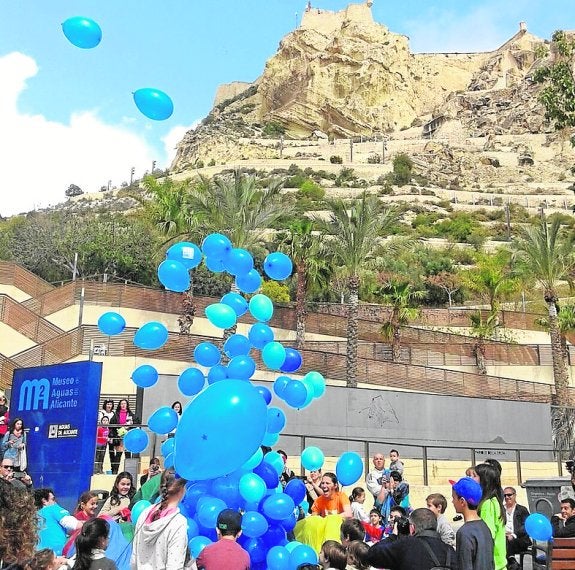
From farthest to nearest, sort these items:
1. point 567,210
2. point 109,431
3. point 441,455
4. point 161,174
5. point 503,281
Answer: point 161,174 < point 567,210 < point 503,281 < point 441,455 < point 109,431

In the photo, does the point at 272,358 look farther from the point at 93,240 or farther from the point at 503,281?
the point at 93,240

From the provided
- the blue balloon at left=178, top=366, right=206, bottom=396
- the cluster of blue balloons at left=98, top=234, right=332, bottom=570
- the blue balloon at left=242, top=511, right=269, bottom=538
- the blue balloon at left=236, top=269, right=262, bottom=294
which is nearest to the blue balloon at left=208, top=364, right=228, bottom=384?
the cluster of blue balloons at left=98, top=234, right=332, bottom=570

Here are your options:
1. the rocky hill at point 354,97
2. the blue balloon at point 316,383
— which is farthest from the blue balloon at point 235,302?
the rocky hill at point 354,97

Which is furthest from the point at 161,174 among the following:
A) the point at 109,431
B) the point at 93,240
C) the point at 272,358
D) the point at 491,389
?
the point at 272,358

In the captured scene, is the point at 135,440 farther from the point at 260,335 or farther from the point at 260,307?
the point at 260,307

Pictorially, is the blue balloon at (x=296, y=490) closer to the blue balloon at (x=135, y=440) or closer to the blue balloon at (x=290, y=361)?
the blue balloon at (x=290, y=361)

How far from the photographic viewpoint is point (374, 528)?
7.92 meters

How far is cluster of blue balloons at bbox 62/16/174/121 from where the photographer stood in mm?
6797

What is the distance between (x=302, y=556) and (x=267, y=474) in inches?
51.4

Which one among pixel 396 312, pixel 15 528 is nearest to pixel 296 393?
pixel 15 528

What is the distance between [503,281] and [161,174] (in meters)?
65.8

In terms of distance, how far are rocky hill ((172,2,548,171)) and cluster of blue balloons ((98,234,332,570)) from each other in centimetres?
9043

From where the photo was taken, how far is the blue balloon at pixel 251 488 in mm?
6758

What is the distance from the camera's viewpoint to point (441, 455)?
19.7m
